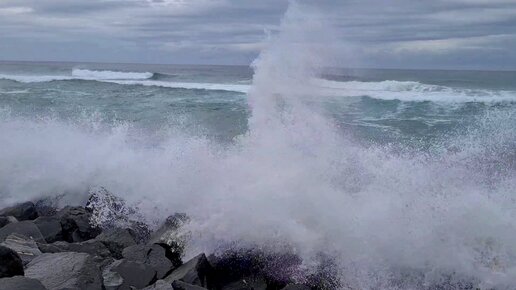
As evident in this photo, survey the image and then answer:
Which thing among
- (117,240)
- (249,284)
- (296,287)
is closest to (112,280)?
(249,284)

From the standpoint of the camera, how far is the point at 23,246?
518cm

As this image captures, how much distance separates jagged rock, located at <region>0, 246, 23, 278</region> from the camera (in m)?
3.96

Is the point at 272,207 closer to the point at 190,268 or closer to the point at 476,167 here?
the point at 190,268

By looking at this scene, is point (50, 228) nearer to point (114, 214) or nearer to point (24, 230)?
point (24, 230)

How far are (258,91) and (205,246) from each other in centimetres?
277

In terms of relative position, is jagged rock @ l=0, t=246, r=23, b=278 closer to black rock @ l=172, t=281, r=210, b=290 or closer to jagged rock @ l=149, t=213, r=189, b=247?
black rock @ l=172, t=281, r=210, b=290

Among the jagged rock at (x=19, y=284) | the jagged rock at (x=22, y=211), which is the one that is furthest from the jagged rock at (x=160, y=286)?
the jagged rock at (x=22, y=211)

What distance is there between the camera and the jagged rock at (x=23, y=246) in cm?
497

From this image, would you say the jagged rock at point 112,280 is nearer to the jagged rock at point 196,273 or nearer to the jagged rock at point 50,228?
the jagged rock at point 196,273

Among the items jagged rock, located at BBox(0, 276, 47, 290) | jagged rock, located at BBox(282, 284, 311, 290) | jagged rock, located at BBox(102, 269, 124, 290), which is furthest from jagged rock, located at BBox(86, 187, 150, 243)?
jagged rock, located at BBox(0, 276, 47, 290)

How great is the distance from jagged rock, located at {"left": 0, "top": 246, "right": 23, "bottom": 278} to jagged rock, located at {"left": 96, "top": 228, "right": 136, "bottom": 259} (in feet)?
5.43

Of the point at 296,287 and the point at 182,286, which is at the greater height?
the point at 182,286

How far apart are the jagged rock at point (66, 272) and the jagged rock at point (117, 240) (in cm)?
118

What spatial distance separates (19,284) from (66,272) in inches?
24.7
